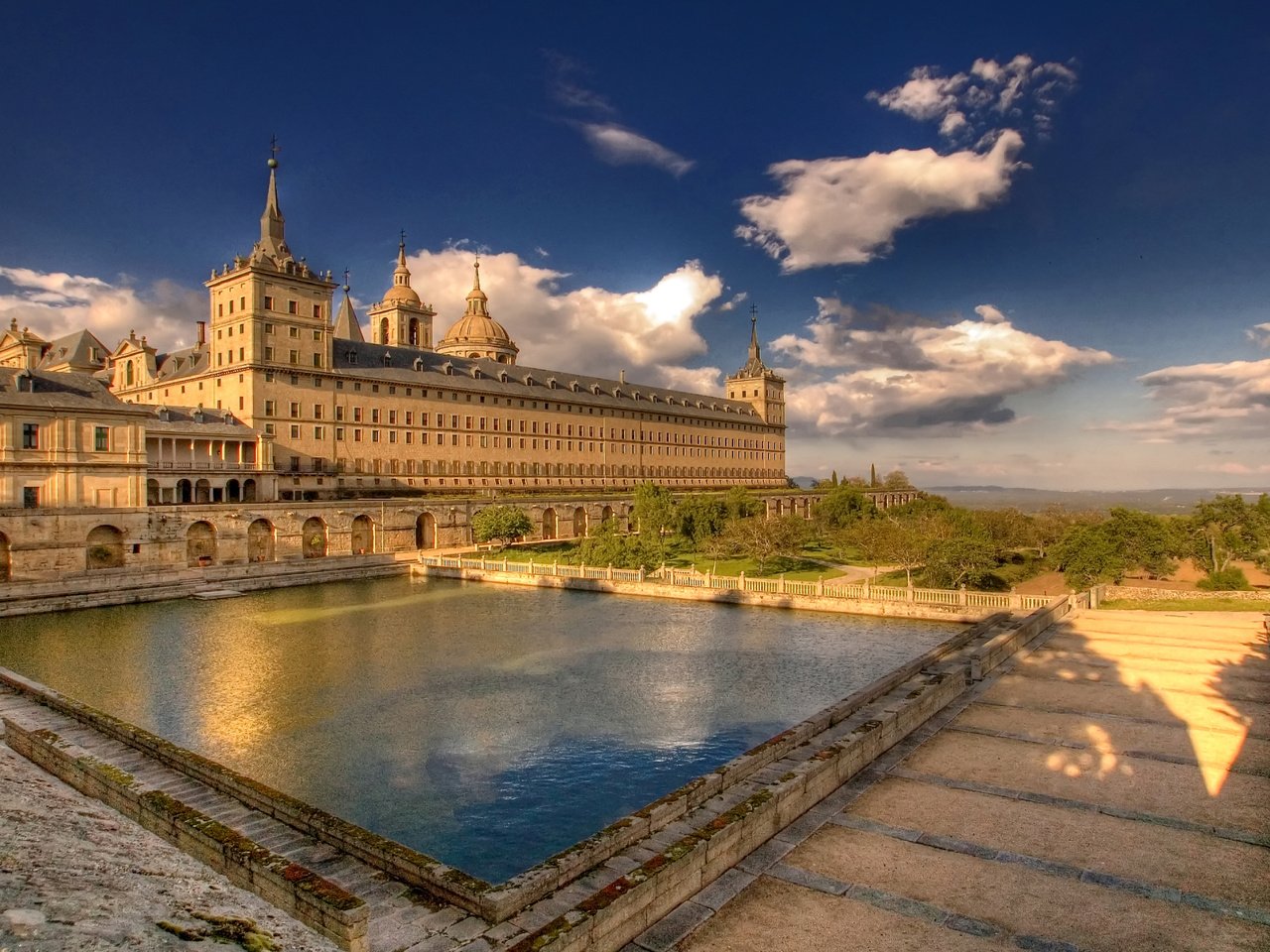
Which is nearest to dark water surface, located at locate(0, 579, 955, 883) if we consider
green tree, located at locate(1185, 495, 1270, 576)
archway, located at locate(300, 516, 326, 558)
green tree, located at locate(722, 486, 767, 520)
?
archway, located at locate(300, 516, 326, 558)

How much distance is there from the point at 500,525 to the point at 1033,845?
A: 53.0 meters

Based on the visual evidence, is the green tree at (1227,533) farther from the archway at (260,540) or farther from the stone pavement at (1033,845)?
the archway at (260,540)

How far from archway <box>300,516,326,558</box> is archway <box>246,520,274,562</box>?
2.54 meters

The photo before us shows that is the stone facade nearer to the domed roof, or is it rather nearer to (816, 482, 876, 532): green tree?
the domed roof

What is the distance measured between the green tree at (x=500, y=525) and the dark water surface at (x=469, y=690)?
1729cm

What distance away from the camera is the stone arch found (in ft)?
158

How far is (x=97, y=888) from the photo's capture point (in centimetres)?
831

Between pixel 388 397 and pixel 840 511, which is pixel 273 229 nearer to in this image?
pixel 388 397

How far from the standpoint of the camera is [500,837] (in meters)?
15.6

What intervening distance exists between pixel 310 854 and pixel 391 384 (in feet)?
212

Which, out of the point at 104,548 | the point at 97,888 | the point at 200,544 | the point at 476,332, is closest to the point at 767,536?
the point at 200,544

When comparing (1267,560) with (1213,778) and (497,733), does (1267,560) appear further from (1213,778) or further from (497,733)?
(497,733)

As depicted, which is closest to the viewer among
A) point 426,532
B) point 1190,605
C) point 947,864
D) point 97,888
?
point 97,888

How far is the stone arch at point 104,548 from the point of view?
48.2 meters
